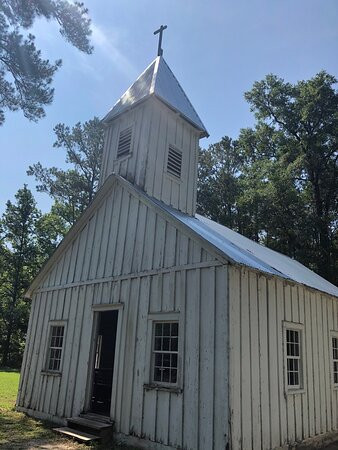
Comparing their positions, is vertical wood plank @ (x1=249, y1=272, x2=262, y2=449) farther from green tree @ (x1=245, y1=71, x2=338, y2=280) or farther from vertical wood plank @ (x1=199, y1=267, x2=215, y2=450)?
green tree @ (x1=245, y1=71, x2=338, y2=280)

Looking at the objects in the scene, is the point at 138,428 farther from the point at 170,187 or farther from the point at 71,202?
the point at 71,202

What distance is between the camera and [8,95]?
11961mm

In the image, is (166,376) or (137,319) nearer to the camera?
(166,376)

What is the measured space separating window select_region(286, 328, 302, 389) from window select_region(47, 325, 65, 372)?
20.1 ft

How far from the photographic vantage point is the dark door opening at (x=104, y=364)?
10.0m

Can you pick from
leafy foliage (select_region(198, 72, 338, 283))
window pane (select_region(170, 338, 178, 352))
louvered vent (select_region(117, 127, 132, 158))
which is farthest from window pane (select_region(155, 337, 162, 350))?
leafy foliage (select_region(198, 72, 338, 283))

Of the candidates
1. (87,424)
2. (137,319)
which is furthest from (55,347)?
(137,319)

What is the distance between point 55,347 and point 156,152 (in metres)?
6.35

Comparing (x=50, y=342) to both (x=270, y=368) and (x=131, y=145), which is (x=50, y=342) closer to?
(x=131, y=145)

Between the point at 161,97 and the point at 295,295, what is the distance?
697cm

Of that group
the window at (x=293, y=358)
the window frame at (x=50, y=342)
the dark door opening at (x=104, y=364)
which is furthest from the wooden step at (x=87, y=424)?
the window at (x=293, y=358)

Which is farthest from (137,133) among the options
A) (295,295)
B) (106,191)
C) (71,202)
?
(71,202)

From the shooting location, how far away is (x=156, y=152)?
37.8 feet

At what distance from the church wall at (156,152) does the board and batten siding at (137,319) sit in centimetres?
99
